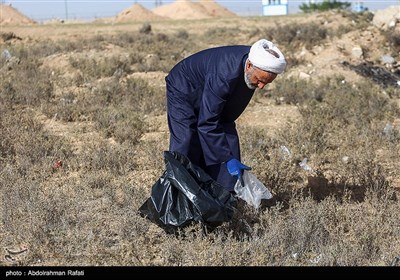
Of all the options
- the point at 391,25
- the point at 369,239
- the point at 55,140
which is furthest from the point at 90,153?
the point at 391,25

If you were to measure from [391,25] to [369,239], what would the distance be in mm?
13353

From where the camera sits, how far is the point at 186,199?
393 cm

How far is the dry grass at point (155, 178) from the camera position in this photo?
3.94 metres

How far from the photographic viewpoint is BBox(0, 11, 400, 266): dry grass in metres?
3.94

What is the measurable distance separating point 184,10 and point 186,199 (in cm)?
5359

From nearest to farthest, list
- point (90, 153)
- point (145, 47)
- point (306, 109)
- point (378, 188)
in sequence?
point (378, 188), point (90, 153), point (306, 109), point (145, 47)

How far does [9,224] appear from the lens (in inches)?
172

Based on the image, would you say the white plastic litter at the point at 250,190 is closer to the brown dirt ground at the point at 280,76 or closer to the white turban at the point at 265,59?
the white turban at the point at 265,59

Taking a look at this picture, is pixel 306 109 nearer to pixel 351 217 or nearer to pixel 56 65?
pixel 351 217

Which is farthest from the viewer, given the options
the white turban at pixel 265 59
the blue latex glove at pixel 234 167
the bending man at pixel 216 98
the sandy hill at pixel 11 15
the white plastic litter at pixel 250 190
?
the sandy hill at pixel 11 15

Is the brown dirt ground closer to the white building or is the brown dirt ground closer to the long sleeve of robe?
the long sleeve of robe

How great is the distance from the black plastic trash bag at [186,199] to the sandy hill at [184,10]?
50089 millimetres

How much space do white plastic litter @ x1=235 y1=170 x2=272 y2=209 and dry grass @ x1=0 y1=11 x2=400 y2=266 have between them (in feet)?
0.80

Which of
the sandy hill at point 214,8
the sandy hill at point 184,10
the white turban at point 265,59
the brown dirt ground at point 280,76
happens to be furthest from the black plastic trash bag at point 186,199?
the sandy hill at point 214,8
